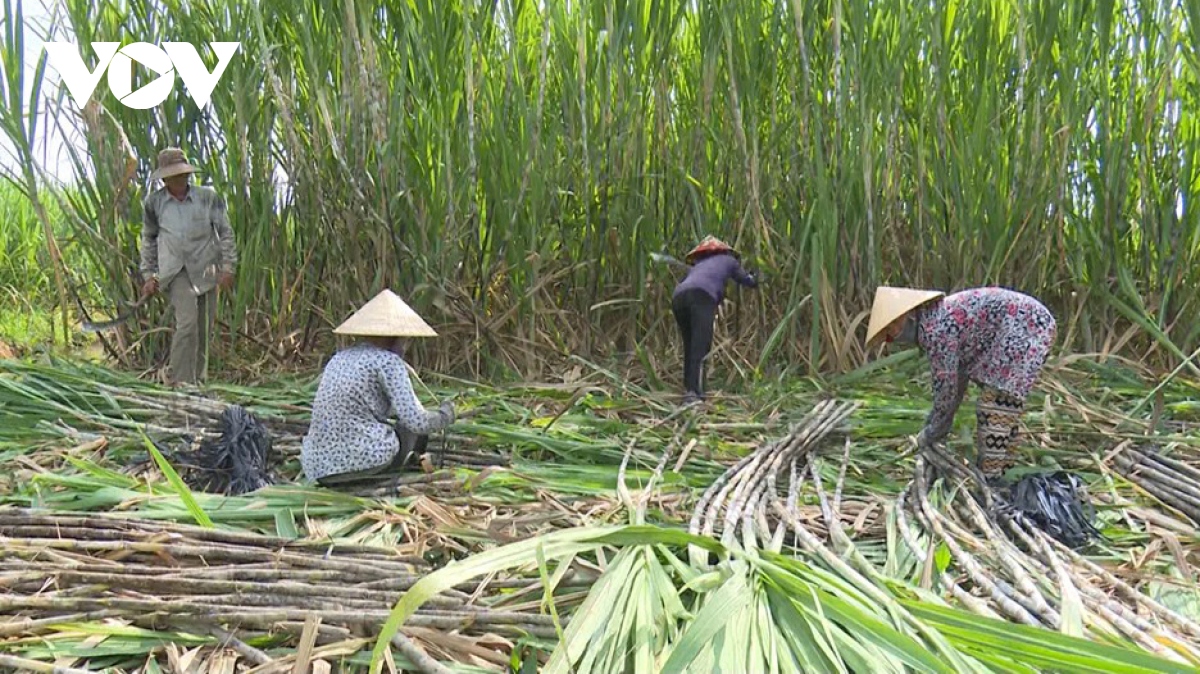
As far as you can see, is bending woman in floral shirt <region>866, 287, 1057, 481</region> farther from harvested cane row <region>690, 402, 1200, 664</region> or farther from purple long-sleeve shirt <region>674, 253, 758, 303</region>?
purple long-sleeve shirt <region>674, 253, 758, 303</region>

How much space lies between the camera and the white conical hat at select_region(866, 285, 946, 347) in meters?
2.58

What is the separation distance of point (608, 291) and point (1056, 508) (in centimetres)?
252

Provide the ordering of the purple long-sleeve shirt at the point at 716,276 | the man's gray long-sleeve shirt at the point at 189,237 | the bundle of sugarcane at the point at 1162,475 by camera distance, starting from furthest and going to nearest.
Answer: the man's gray long-sleeve shirt at the point at 189,237 → the purple long-sleeve shirt at the point at 716,276 → the bundle of sugarcane at the point at 1162,475

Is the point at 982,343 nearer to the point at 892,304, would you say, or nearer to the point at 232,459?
the point at 892,304

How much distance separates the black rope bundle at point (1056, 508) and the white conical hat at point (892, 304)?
1.94 feet

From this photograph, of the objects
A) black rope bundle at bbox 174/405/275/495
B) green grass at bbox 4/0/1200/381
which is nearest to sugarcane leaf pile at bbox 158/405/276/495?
black rope bundle at bbox 174/405/275/495

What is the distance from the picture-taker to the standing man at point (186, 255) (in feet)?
13.3

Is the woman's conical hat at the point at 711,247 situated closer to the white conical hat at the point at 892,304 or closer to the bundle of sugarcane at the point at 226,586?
the white conical hat at the point at 892,304

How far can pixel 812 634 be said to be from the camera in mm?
1348

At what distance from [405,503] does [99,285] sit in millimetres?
3155

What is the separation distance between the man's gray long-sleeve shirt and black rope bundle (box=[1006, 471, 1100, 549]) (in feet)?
11.4

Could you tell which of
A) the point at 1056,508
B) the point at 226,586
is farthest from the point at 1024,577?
the point at 226,586

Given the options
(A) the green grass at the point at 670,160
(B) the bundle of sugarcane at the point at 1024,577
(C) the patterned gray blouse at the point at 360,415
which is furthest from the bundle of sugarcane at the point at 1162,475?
(C) the patterned gray blouse at the point at 360,415

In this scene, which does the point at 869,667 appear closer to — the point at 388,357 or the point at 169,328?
the point at 388,357
